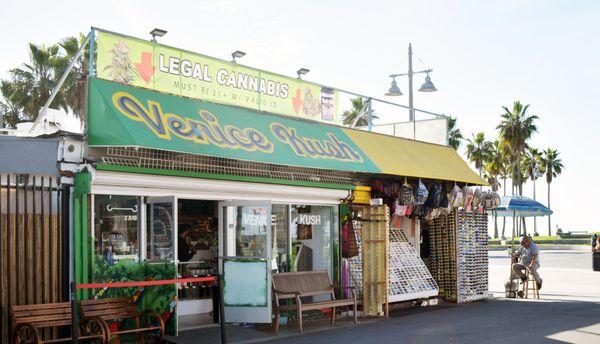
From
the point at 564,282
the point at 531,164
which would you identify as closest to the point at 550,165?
the point at 531,164

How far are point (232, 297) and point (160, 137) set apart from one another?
317cm

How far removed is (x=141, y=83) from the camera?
11539mm

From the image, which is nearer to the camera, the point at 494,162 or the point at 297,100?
the point at 297,100

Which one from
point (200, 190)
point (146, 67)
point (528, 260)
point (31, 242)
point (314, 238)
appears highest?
point (146, 67)

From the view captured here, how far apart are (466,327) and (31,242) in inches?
296

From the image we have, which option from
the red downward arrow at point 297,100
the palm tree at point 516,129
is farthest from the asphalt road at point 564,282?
the palm tree at point 516,129

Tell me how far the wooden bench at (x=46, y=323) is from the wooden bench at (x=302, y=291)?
140 inches

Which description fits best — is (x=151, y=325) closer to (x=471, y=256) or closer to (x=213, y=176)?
(x=213, y=176)

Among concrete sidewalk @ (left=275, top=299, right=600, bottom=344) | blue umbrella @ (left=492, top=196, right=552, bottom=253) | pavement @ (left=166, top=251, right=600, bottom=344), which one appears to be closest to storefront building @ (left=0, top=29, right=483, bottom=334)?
pavement @ (left=166, top=251, right=600, bottom=344)

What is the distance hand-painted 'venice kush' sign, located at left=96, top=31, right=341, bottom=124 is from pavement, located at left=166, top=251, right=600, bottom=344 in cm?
403

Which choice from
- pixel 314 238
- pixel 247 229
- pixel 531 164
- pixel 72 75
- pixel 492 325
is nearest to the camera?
pixel 247 229

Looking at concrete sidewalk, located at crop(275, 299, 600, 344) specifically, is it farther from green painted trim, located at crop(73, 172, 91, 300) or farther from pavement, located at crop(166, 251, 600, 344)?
green painted trim, located at crop(73, 172, 91, 300)

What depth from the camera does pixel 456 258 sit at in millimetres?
17578

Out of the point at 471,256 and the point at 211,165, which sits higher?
the point at 211,165
